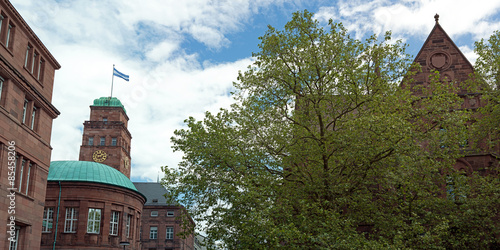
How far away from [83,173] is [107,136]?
4468 centimetres

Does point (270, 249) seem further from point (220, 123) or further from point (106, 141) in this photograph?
point (106, 141)

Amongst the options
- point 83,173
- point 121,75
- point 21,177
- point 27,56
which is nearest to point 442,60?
point 27,56

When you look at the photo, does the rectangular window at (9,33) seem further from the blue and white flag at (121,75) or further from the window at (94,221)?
the blue and white flag at (121,75)

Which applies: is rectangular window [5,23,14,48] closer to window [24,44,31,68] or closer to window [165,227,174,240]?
window [24,44,31,68]

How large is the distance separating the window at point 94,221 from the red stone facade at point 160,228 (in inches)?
1681

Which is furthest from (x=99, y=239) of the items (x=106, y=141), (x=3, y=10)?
(x=106, y=141)

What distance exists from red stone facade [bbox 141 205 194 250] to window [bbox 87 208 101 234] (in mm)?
42701

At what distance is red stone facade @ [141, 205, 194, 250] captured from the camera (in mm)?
92312

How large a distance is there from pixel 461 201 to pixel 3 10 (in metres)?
25.6

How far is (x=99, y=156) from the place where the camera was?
300 feet

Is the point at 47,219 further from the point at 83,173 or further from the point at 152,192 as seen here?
the point at 152,192

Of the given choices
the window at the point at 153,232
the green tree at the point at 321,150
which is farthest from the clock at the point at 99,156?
the green tree at the point at 321,150

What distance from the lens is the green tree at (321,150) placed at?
2234cm

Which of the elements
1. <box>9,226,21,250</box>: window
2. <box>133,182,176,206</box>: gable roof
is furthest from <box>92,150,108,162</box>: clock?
<box>9,226,21,250</box>: window
